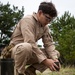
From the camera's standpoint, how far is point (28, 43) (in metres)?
4.42

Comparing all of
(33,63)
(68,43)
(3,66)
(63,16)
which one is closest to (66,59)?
(68,43)

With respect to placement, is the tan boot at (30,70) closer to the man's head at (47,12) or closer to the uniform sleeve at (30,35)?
the uniform sleeve at (30,35)

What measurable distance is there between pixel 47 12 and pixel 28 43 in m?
0.51

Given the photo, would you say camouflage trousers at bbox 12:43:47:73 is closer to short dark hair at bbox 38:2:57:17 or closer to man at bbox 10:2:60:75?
man at bbox 10:2:60:75

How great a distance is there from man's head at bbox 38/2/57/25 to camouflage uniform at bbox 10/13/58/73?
17 cm

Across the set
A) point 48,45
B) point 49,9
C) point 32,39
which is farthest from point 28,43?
point 48,45

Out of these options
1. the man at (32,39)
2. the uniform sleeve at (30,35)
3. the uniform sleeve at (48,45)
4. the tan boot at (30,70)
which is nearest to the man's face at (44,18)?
the man at (32,39)

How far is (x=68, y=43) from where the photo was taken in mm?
16609

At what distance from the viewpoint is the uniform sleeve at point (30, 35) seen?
446 centimetres

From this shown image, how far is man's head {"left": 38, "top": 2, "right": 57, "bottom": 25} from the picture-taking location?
179 inches

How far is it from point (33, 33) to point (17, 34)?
299 millimetres

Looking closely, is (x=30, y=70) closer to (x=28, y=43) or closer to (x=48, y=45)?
(x=48, y=45)

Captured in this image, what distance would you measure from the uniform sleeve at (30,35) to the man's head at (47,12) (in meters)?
0.19

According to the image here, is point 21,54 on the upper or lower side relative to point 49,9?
lower
